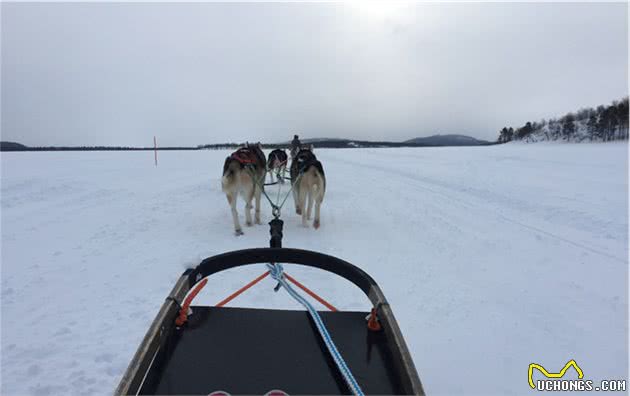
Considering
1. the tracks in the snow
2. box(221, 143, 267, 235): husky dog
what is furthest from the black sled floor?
the tracks in the snow

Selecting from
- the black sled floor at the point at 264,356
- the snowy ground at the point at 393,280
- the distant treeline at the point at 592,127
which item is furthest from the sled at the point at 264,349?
the distant treeline at the point at 592,127

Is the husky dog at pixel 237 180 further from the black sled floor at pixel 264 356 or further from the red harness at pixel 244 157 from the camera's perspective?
the black sled floor at pixel 264 356

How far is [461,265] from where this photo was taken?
3.73 meters

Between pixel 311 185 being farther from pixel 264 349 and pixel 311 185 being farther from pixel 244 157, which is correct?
pixel 264 349

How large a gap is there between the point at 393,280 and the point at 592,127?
6247 centimetres

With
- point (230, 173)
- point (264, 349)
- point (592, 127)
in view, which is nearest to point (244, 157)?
point (230, 173)

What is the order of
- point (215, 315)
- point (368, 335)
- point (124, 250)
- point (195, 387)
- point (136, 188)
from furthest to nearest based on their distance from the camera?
point (136, 188), point (124, 250), point (215, 315), point (368, 335), point (195, 387)

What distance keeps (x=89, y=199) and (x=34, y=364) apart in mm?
6735

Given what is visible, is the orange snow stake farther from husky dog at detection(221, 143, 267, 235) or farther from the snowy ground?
husky dog at detection(221, 143, 267, 235)

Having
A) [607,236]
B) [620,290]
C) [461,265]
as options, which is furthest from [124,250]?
[607,236]

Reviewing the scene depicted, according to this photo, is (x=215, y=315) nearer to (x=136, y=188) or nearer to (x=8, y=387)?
(x=8, y=387)

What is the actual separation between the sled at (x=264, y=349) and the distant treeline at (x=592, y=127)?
5718 cm

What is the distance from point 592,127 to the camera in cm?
4875

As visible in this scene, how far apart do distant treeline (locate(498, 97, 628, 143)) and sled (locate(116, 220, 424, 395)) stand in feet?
188
